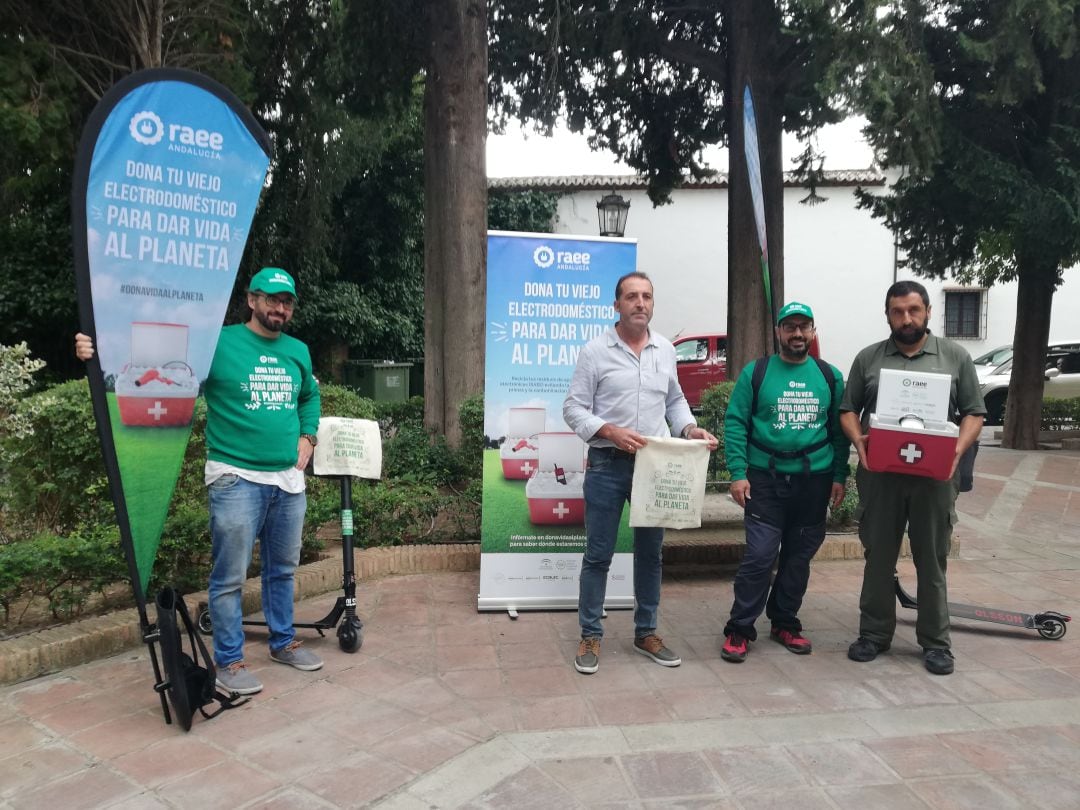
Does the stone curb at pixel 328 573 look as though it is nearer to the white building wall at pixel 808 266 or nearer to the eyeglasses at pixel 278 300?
the eyeglasses at pixel 278 300

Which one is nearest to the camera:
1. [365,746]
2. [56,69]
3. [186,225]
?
[365,746]

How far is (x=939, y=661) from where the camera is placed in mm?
3834

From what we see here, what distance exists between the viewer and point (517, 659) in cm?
399

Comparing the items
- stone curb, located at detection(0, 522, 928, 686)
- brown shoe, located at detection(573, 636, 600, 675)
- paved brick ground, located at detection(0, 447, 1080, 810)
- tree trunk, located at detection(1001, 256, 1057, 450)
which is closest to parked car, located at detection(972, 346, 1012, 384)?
tree trunk, located at detection(1001, 256, 1057, 450)

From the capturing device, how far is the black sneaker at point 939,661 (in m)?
3.81

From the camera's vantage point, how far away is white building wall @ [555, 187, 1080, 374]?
21422mm

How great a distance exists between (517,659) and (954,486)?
223cm

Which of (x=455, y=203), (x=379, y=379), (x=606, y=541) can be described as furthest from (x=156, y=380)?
(x=379, y=379)

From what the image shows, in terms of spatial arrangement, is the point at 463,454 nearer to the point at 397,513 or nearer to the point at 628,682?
the point at 397,513

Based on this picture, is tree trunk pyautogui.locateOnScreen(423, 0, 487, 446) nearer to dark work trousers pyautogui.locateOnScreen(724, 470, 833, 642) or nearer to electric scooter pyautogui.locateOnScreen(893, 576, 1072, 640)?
dark work trousers pyautogui.locateOnScreen(724, 470, 833, 642)

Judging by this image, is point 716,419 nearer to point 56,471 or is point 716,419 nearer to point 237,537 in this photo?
point 237,537

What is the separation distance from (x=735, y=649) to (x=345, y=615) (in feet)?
6.23

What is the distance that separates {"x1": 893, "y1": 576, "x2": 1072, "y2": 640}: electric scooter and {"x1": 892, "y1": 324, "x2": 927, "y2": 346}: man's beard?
120cm

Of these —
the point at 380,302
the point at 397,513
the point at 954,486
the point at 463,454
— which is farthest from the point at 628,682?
the point at 380,302
